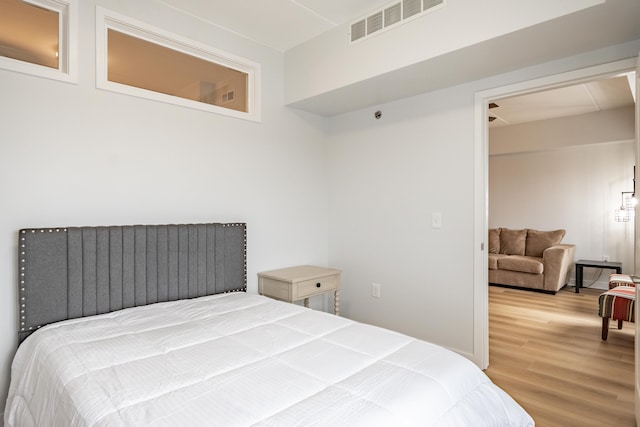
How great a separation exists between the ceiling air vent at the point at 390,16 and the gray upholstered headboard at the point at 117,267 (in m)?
1.78

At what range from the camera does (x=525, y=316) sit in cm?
422

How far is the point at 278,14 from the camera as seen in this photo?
273 centimetres

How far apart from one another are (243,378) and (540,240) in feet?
19.8

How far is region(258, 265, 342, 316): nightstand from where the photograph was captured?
2.89m

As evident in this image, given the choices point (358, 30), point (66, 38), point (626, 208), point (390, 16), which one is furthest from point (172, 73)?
point (626, 208)

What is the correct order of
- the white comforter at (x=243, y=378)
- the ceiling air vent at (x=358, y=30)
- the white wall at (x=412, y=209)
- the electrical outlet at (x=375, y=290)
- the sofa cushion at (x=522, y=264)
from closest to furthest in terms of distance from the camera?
the white comforter at (x=243, y=378)
the ceiling air vent at (x=358, y=30)
the white wall at (x=412, y=209)
the electrical outlet at (x=375, y=290)
the sofa cushion at (x=522, y=264)

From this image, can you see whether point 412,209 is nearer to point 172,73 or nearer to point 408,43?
point 408,43

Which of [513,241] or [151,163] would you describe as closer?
[151,163]

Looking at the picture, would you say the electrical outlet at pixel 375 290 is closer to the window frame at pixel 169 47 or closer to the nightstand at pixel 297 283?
the nightstand at pixel 297 283

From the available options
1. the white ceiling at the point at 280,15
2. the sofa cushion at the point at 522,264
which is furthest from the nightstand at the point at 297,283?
the sofa cushion at the point at 522,264

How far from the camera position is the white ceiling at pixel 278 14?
8.43ft

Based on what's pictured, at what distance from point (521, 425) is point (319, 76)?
2.71 meters

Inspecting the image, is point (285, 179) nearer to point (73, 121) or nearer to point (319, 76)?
point (319, 76)

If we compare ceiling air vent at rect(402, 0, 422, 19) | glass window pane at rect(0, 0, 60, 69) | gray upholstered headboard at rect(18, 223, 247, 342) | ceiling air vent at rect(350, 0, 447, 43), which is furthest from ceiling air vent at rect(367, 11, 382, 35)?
glass window pane at rect(0, 0, 60, 69)
